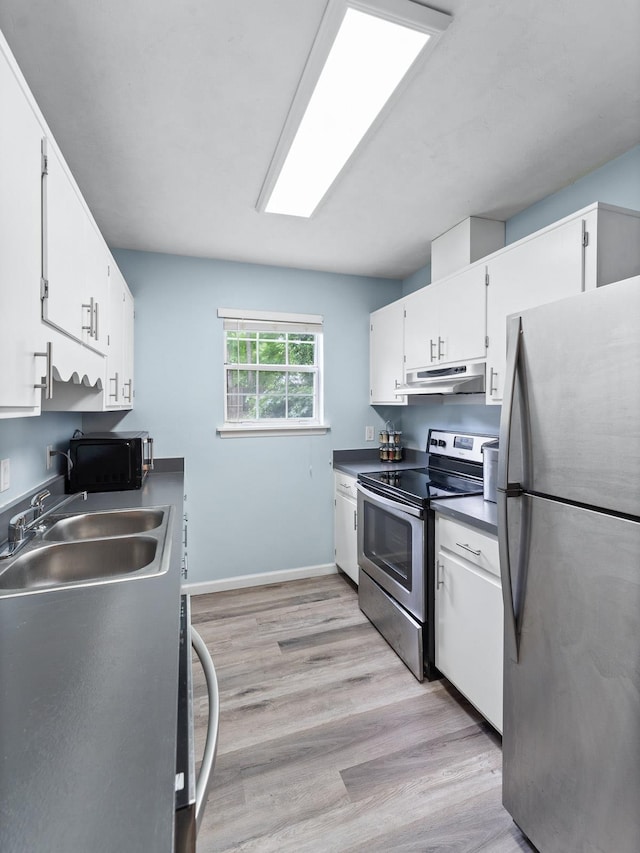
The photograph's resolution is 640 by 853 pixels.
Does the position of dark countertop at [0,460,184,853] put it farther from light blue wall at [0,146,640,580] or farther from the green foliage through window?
the green foliage through window

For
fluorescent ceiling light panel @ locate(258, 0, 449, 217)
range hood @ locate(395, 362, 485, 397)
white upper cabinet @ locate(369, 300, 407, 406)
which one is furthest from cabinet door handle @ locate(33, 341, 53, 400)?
white upper cabinet @ locate(369, 300, 407, 406)

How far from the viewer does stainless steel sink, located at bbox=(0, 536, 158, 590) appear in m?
1.43

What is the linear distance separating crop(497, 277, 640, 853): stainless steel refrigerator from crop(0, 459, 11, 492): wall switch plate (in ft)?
5.91

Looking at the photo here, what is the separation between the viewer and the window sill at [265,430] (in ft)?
10.5

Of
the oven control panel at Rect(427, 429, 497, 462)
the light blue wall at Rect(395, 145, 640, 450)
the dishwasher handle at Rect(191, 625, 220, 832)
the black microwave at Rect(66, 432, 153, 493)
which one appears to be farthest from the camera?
the oven control panel at Rect(427, 429, 497, 462)

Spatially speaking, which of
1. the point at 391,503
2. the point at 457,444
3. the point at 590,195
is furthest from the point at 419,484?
the point at 590,195

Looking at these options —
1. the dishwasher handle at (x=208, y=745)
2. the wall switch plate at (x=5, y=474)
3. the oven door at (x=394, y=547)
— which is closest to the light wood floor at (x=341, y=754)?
the oven door at (x=394, y=547)

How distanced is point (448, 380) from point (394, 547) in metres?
1.02

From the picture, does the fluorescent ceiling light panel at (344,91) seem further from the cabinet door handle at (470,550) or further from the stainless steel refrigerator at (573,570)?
the cabinet door handle at (470,550)

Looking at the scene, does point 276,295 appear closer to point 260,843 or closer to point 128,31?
point 128,31

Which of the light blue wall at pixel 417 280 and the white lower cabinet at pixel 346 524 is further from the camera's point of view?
the light blue wall at pixel 417 280

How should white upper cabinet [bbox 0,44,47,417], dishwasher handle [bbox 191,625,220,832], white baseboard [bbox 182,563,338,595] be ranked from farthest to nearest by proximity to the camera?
white baseboard [bbox 182,563,338,595] < white upper cabinet [bbox 0,44,47,417] < dishwasher handle [bbox 191,625,220,832]

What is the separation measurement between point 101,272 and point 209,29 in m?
0.99

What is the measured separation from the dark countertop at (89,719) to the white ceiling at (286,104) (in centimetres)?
→ 163
